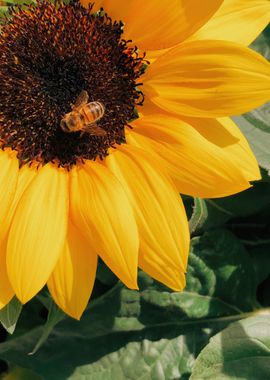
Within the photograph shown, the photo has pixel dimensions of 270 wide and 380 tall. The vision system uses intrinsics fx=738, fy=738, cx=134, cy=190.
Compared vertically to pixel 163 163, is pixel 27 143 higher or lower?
higher

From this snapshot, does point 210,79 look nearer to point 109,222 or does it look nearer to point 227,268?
point 109,222

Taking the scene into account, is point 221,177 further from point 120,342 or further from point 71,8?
point 120,342

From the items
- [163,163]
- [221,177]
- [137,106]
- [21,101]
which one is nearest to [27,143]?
[21,101]

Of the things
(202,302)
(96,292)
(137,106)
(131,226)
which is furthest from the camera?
(96,292)

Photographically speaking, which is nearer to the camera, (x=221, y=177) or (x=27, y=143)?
(x=221, y=177)

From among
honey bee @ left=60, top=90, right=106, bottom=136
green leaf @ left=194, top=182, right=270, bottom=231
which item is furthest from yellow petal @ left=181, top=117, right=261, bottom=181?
green leaf @ left=194, top=182, right=270, bottom=231

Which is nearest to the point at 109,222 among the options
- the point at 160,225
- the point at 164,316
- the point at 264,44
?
the point at 160,225
